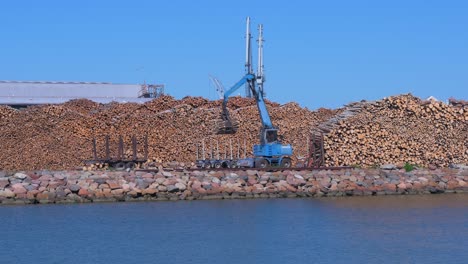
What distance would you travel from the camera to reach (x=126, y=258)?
17.4m

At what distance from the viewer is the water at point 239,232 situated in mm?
17578

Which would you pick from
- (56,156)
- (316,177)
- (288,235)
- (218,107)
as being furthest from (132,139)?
(288,235)

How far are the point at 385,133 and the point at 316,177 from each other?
581 cm

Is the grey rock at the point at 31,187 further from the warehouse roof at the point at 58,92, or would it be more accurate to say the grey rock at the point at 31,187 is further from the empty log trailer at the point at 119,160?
the warehouse roof at the point at 58,92

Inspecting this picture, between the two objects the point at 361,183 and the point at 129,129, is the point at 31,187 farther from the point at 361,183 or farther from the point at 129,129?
the point at 361,183

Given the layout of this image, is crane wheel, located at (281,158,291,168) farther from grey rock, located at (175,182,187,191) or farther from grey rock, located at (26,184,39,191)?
grey rock, located at (26,184,39,191)

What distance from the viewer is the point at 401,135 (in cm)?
3397

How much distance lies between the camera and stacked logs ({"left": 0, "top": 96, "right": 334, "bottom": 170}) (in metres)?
33.9

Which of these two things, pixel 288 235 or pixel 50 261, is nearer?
pixel 50 261

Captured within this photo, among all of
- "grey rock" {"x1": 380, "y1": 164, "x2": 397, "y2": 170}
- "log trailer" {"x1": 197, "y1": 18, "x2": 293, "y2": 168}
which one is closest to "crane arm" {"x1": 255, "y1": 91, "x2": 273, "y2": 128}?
"log trailer" {"x1": 197, "y1": 18, "x2": 293, "y2": 168}

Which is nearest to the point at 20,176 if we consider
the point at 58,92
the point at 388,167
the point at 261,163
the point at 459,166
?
the point at 261,163

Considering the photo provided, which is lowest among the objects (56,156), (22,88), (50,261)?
(50,261)

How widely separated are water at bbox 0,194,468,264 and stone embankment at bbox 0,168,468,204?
2.46 ft

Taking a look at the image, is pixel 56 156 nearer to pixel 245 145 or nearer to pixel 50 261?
pixel 245 145
